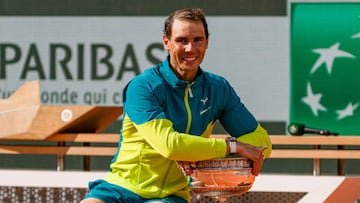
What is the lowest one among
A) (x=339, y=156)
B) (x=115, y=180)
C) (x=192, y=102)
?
(x=339, y=156)

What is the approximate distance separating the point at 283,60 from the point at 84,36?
4.22ft

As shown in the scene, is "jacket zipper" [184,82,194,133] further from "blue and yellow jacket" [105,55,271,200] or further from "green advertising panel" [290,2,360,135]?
"green advertising panel" [290,2,360,135]

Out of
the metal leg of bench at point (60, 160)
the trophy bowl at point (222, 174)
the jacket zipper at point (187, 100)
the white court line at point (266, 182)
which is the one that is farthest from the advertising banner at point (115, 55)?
the trophy bowl at point (222, 174)

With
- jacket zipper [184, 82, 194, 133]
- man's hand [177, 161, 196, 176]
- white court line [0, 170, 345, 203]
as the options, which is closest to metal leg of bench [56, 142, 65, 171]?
white court line [0, 170, 345, 203]

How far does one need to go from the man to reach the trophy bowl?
0.9 inches

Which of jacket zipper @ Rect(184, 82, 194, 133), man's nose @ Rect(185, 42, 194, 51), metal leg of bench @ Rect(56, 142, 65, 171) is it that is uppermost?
man's nose @ Rect(185, 42, 194, 51)

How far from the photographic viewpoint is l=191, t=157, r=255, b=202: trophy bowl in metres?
2.88

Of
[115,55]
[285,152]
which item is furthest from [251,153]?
[115,55]

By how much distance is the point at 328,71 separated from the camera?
22.4 ft

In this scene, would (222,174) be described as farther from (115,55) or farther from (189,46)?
(115,55)

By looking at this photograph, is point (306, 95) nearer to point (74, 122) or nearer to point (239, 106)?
point (74, 122)

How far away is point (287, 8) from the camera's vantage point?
273 inches

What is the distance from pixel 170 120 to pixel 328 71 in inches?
155

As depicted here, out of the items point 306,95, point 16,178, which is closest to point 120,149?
point 16,178
